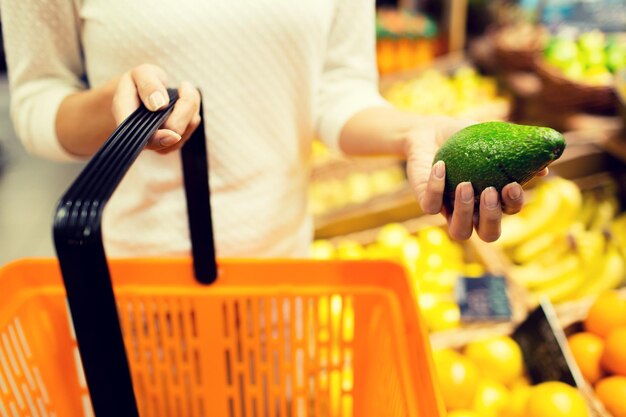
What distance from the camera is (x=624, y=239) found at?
1.59m

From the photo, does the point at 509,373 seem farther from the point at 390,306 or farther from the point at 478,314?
the point at 390,306

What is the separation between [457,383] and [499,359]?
0.16m

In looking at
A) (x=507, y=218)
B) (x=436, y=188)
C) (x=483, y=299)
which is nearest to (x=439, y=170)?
(x=436, y=188)

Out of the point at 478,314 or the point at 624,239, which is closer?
the point at 478,314

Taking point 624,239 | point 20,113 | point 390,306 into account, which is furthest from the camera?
point 624,239

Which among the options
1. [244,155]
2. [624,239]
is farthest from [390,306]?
[624,239]

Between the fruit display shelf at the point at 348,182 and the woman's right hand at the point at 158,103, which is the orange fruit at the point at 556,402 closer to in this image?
the woman's right hand at the point at 158,103

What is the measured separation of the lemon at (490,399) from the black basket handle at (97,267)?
0.69 m

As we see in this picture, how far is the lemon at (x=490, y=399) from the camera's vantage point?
966 mm

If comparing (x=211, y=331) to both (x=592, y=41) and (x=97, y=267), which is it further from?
(x=592, y=41)

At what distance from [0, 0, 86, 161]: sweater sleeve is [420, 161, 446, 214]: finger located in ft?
1.95

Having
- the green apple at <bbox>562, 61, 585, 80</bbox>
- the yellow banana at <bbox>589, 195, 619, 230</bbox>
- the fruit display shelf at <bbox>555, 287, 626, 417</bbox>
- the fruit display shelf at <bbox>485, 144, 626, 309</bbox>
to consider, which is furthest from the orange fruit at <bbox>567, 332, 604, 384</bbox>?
the green apple at <bbox>562, 61, 585, 80</bbox>

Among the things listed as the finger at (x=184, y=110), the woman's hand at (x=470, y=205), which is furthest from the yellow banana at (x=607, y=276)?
the finger at (x=184, y=110)

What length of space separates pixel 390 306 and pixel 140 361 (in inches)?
15.2
